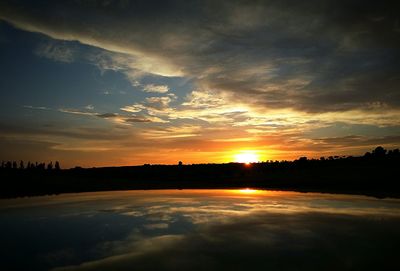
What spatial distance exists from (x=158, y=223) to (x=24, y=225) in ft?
21.4

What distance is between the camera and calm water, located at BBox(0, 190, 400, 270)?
9.59m

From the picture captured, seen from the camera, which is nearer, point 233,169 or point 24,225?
point 24,225

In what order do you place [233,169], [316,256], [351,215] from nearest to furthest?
[316,256], [351,215], [233,169]

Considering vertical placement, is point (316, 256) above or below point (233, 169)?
below

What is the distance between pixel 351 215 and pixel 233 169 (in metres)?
61.4

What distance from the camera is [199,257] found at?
33.5ft

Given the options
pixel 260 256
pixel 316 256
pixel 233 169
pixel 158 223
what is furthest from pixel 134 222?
pixel 233 169

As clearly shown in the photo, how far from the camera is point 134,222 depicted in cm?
1631

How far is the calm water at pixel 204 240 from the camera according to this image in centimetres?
959

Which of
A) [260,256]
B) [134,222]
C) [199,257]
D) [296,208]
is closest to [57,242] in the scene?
[134,222]

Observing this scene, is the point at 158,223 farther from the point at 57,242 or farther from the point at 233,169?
the point at 233,169

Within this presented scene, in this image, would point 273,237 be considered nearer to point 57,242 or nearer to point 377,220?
point 377,220

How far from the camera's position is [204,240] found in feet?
40.6

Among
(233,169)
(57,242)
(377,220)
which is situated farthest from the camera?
(233,169)
